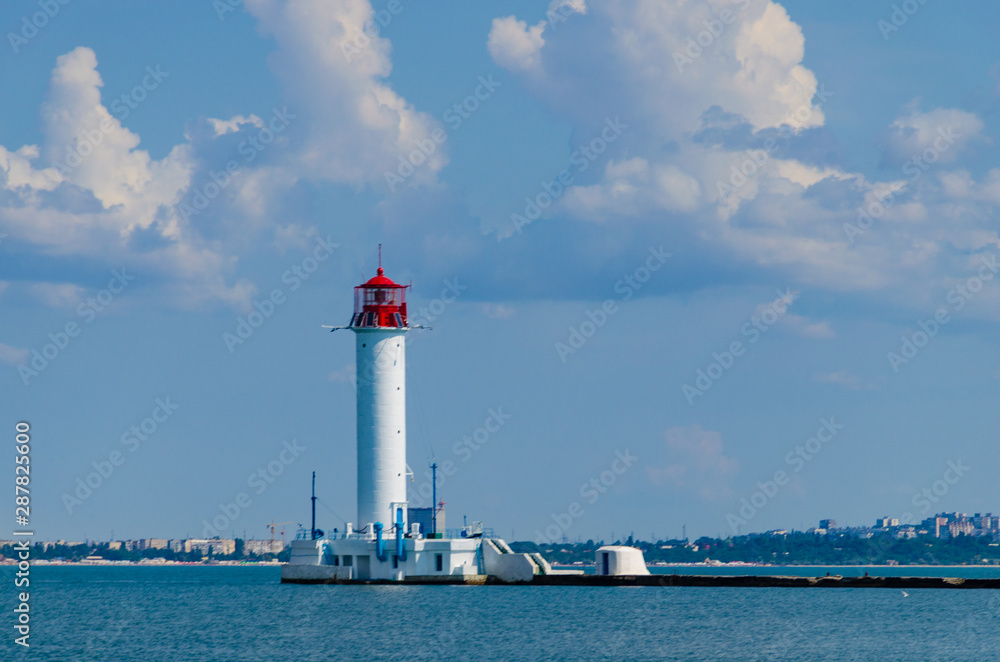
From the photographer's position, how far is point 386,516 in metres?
66.1

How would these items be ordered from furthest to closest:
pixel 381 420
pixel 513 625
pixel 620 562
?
pixel 620 562
pixel 381 420
pixel 513 625

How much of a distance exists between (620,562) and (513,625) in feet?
54.8

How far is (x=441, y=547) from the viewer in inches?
2625

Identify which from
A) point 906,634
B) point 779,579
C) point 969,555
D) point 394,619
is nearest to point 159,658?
point 394,619

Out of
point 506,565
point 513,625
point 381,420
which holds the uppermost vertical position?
point 381,420

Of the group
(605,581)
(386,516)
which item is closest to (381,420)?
(386,516)

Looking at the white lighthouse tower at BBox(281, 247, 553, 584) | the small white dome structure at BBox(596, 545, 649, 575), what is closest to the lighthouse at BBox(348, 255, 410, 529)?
the white lighthouse tower at BBox(281, 247, 553, 584)

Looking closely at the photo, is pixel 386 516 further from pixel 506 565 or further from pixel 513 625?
pixel 513 625

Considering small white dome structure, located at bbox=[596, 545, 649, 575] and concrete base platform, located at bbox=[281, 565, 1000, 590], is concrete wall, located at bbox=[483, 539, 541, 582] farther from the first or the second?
small white dome structure, located at bbox=[596, 545, 649, 575]

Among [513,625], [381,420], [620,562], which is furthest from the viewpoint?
[620,562]

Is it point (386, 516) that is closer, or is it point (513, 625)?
point (513, 625)

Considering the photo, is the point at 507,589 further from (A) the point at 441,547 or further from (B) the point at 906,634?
(B) the point at 906,634

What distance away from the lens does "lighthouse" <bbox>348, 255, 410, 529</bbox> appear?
216 ft

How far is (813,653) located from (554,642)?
8.28 m
